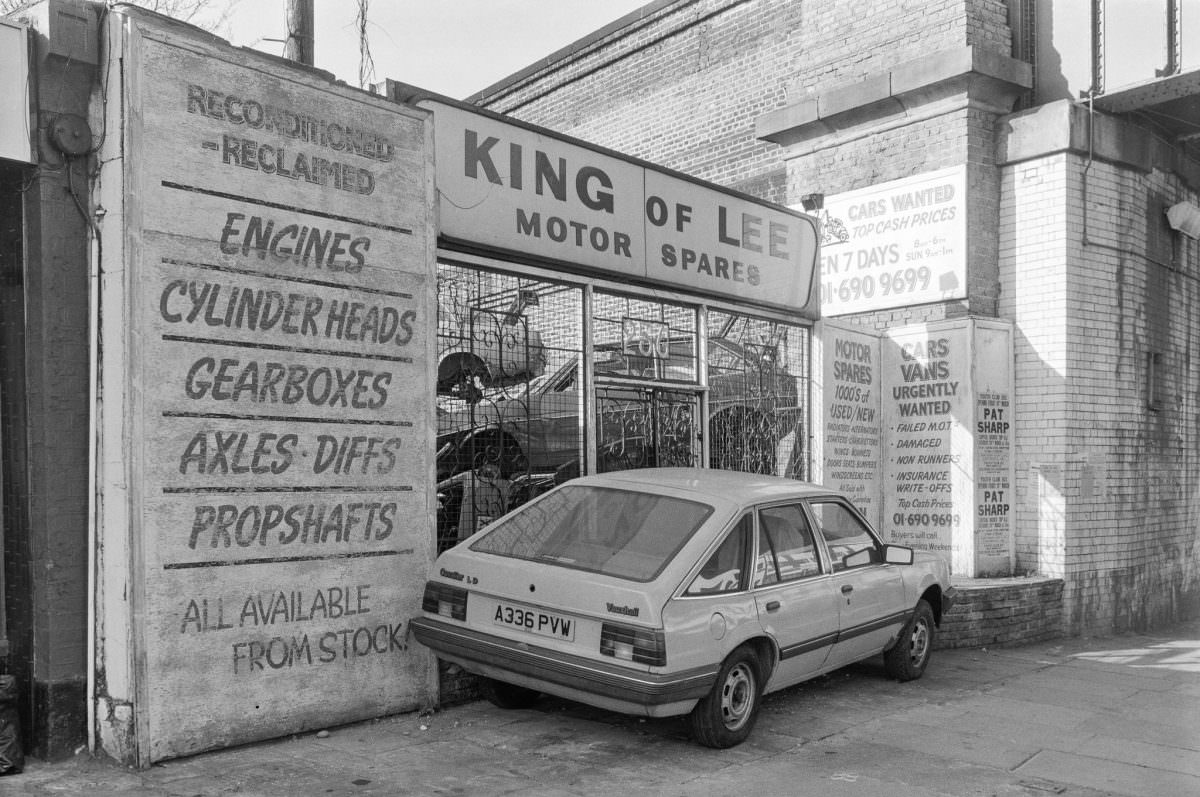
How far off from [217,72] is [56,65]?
0.80 meters

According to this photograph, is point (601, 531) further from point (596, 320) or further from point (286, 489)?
point (596, 320)

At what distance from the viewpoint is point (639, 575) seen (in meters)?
5.75

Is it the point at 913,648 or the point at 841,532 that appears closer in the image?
the point at 841,532

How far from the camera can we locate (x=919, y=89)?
1119 cm

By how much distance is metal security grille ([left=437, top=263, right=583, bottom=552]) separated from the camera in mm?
7336

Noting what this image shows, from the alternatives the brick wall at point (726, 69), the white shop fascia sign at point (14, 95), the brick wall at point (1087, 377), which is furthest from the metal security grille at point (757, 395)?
the white shop fascia sign at point (14, 95)

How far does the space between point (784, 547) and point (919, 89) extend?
6.58 metres

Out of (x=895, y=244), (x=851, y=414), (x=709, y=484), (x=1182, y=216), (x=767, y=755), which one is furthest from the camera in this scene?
(x=1182, y=216)

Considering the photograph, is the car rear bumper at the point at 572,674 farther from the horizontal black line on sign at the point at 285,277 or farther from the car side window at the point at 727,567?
the horizontal black line on sign at the point at 285,277

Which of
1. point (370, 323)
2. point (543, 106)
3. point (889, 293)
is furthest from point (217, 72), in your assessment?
point (543, 106)

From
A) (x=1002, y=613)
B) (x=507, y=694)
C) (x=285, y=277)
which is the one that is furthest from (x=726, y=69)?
(x=507, y=694)

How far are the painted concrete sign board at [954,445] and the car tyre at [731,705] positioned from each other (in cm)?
544

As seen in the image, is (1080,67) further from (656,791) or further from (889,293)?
(656,791)

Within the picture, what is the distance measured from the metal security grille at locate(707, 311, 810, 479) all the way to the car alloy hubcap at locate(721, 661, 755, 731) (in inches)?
147
